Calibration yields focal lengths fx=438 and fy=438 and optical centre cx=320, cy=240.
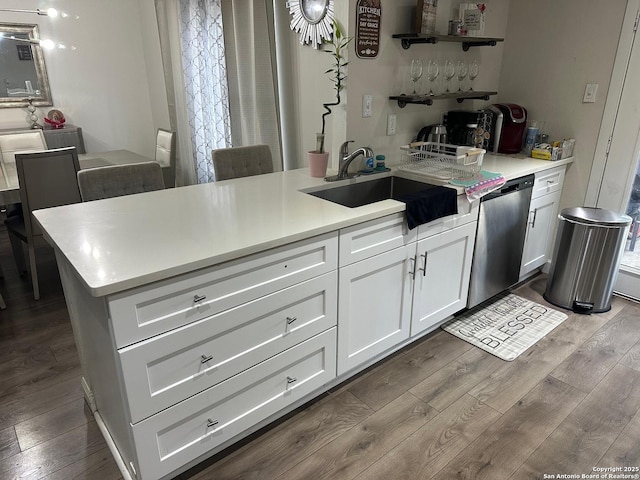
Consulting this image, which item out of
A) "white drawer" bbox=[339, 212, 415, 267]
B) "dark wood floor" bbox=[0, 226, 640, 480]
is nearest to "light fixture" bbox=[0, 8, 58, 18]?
"dark wood floor" bbox=[0, 226, 640, 480]

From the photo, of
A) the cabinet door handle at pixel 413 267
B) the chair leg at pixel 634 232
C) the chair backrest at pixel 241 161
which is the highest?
the chair backrest at pixel 241 161

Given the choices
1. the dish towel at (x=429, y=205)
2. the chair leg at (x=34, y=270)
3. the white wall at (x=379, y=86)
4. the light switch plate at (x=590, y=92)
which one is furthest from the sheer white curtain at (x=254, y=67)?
the light switch plate at (x=590, y=92)

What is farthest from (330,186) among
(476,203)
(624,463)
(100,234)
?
(624,463)

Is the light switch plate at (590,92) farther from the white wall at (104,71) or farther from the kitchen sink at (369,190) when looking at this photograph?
the white wall at (104,71)

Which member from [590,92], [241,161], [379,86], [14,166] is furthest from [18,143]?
[590,92]

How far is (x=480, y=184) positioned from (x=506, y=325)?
94cm

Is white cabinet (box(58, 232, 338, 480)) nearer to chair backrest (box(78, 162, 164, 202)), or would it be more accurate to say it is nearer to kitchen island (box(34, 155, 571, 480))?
kitchen island (box(34, 155, 571, 480))

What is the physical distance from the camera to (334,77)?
94.6 inches

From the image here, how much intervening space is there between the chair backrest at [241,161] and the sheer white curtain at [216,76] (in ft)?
1.49

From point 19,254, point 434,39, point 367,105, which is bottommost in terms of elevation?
point 19,254

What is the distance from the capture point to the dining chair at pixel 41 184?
2.69 meters

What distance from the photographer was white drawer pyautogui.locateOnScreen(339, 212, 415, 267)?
1790 millimetres

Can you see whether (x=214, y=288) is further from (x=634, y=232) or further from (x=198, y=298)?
(x=634, y=232)

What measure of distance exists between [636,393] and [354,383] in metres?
1.33
